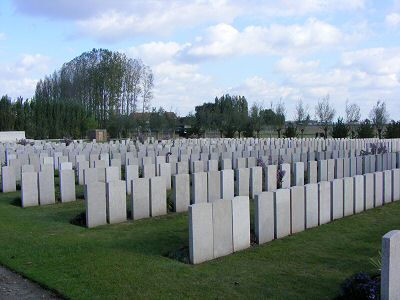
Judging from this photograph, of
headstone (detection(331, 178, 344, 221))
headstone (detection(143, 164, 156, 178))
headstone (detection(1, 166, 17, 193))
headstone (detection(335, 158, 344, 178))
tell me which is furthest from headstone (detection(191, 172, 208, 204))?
headstone (detection(1, 166, 17, 193))

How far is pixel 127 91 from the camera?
65375 millimetres

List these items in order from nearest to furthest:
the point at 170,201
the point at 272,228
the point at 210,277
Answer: the point at 210,277 → the point at 272,228 → the point at 170,201

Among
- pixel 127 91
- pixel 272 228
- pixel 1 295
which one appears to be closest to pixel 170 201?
pixel 272 228

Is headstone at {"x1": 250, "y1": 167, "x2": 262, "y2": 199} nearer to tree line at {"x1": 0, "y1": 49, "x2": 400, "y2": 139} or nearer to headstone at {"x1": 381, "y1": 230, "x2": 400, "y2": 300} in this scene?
headstone at {"x1": 381, "y1": 230, "x2": 400, "y2": 300}

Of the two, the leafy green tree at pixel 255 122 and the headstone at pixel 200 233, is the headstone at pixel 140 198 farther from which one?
the leafy green tree at pixel 255 122

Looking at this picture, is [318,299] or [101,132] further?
[101,132]

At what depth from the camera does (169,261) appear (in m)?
6.59

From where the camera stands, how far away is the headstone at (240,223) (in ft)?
23.4

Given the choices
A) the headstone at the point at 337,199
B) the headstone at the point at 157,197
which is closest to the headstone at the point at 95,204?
the headstone at the point at 157,197

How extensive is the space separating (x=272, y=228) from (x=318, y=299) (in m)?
2.68

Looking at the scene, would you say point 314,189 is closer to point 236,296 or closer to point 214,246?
point 214,246

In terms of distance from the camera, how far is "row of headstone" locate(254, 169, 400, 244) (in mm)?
7660

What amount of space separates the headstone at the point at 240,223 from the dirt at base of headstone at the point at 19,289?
2.82m

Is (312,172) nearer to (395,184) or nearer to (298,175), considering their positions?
(298,175)
